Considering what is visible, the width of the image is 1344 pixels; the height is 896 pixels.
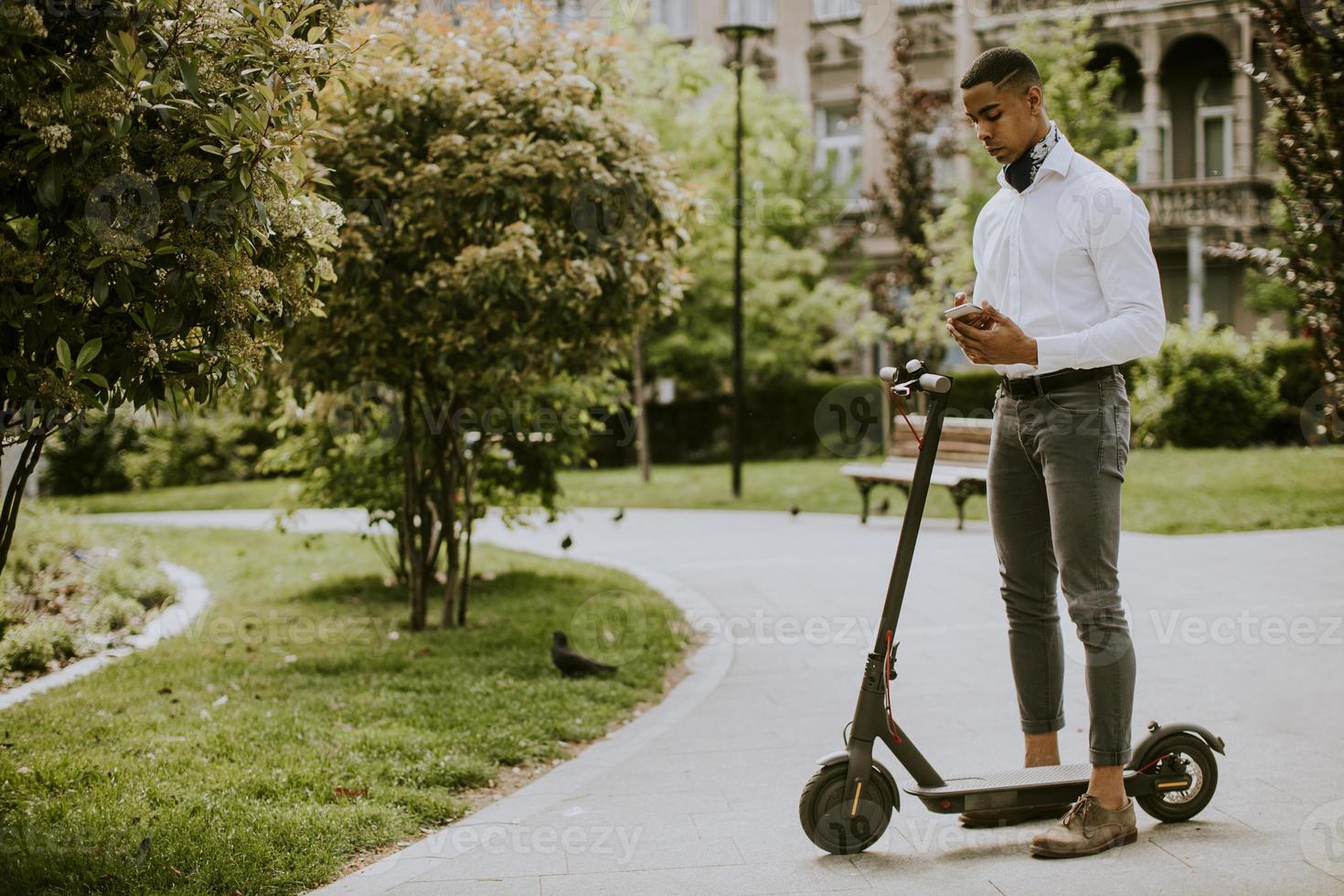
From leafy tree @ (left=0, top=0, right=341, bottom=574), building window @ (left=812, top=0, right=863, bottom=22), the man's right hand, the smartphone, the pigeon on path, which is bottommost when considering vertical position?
the pigeon on path

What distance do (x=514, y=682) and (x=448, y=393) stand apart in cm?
182

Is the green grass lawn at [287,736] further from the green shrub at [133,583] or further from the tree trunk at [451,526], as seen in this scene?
the green shrub at [133,583]

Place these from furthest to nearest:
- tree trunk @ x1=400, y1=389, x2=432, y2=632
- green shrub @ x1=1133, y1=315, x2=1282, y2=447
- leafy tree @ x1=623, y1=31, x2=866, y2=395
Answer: leafy tree @ x1=623, y1=31, x2=866, y2=395, green shrub @ x1=1133, y1=315, x2=1282, y2=447, tree trunk @ x1=400, y1=389, x2=432, y2=632

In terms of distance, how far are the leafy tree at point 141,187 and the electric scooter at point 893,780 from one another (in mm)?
1885

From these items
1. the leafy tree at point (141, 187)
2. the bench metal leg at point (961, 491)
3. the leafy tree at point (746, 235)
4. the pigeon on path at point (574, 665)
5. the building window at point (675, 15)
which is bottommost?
the pigeon on path at point (574, 665)

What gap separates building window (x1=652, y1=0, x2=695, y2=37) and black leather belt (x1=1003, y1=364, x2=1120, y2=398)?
28.7 metres

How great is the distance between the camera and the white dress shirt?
11.2ft

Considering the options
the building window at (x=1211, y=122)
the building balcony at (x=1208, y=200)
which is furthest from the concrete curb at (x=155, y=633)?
the building window at (x=1211, y=122)

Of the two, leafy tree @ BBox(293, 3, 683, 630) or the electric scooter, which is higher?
leafy tree @ BBox(293, 3, 683, 630)

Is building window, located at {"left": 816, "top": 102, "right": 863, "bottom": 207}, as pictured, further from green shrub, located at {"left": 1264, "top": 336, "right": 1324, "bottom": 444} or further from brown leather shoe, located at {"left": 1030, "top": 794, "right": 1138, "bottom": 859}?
brown leather shoe, located at {"left": 1030, "top": 794, "right": 1138, "bottom": 859}

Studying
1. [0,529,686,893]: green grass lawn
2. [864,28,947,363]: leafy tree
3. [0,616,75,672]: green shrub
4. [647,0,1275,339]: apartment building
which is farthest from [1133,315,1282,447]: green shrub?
[0,616,75,672]: green shrub

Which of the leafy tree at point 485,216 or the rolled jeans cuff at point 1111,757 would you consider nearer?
the rolled jeans cuff at point 1111,757

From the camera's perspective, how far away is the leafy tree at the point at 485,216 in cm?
622

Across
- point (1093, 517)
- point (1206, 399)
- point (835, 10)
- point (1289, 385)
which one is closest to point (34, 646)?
point (1093, 517)
